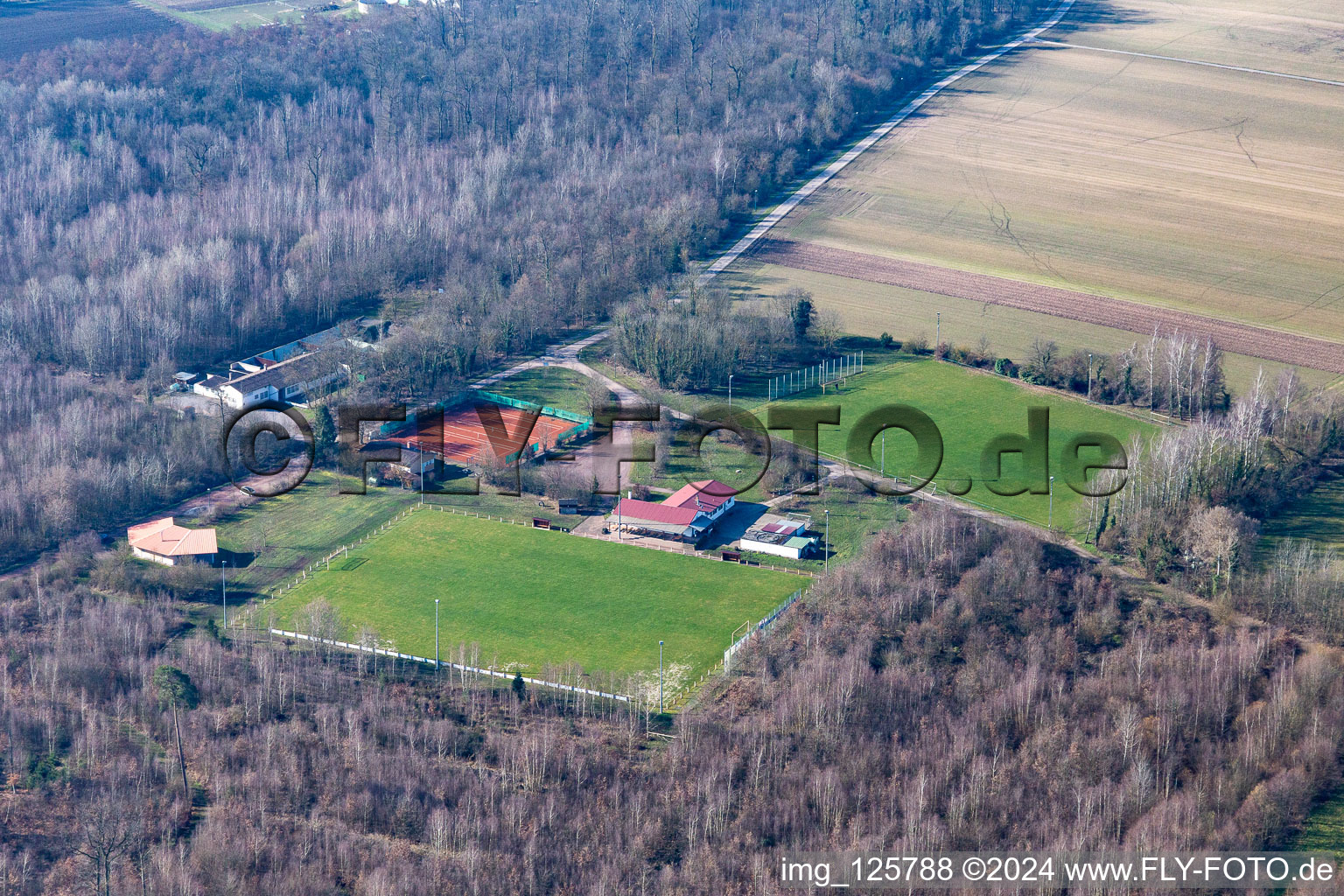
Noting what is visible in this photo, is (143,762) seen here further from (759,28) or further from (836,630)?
(759,28)

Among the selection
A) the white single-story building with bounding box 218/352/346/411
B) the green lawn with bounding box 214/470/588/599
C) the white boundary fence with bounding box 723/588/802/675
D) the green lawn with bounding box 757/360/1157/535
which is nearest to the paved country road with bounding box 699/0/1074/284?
the green lawn with bounding box 757/360/1157/535

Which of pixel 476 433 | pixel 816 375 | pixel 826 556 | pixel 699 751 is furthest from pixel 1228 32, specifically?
pixel 699 751

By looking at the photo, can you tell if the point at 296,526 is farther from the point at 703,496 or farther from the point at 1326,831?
the point at 1326,831

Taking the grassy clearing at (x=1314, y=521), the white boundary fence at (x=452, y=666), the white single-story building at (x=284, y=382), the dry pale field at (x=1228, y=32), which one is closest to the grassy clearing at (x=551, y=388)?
the white single-story building at (x=284, y=382)

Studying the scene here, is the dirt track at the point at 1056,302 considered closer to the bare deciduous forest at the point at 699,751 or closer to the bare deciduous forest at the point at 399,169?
the bare deciduous forest at the point at 399,169

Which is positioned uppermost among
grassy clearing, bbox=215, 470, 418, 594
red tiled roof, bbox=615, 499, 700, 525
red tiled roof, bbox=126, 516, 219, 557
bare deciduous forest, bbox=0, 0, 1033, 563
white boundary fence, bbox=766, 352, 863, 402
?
bare deciduous forest, bbox=0, 0, 1033, 563

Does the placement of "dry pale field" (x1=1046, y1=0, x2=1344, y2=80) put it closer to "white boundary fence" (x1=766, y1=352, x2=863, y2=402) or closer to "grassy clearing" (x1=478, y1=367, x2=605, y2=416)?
"white boundary fence" (x1=766, y1=352, x2=863, y2=402)
